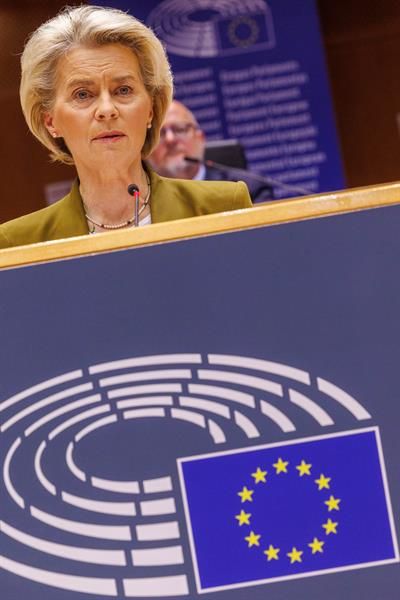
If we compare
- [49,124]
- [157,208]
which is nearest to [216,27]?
[49,124]

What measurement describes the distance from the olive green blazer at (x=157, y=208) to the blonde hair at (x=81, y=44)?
0.59 ft

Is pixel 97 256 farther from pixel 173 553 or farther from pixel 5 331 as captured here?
pixel 173 553

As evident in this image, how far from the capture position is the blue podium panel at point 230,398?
144 centimetres

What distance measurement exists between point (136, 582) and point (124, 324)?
1.33ft

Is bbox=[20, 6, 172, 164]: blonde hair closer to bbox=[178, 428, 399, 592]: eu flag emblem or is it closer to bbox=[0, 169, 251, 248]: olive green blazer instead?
bbox=[0, 169, 251, 248]: olive green blazer

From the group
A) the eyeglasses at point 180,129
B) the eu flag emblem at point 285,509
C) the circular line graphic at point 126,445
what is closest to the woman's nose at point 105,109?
the circular line graphic at point 126,445

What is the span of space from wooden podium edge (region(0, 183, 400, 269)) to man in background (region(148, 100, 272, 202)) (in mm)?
3632

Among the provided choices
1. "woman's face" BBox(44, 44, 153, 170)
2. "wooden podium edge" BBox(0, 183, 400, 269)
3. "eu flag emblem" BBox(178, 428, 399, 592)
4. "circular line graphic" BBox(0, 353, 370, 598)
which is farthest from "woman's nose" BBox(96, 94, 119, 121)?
"eu flag emblem" BBox(178, 428, 399, 592)

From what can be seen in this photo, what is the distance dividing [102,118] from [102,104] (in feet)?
0.10

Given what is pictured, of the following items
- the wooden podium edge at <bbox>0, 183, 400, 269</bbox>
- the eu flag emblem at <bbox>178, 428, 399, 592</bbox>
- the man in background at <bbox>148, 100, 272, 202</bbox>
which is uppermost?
the man in background at <bbox>148, 100, 272, 202</bbox>

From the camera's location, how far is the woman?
73.7 inches

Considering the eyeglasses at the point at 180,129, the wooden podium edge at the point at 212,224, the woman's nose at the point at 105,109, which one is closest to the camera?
the wooden podium edge at the point at 212,224

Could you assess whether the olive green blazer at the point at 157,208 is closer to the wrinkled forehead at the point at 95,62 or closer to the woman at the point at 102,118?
the woman at the point at 102,118

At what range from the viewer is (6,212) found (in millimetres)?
6848
